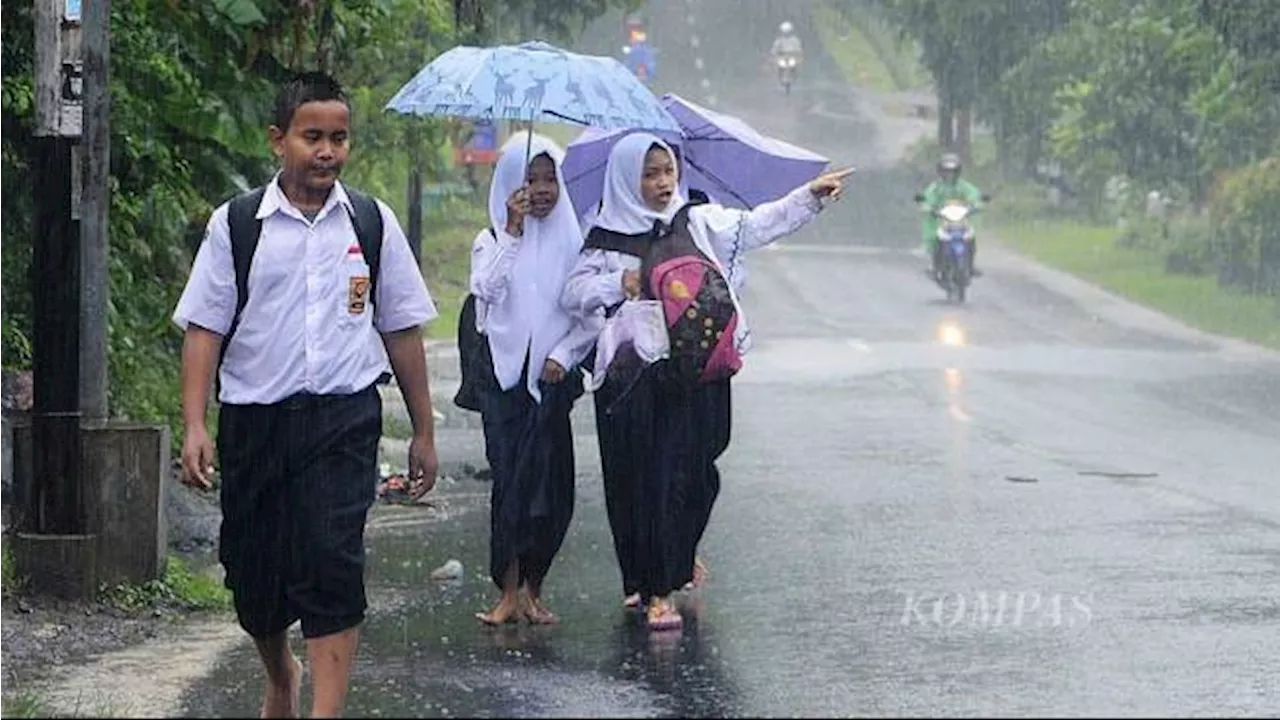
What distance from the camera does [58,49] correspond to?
1013cm

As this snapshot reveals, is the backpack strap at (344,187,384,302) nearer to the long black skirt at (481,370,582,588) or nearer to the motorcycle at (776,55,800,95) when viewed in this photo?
the long black skirt at (481,370,582,588)

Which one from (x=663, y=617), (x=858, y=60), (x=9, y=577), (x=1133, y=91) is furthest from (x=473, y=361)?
(x=858, y=60)

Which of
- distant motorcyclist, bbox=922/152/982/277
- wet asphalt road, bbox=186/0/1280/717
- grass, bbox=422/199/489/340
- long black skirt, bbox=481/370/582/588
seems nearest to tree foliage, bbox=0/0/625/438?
wet asphalt road, bbox=186/0/1280/717

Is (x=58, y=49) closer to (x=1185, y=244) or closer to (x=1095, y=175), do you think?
(x=1185, y=244)

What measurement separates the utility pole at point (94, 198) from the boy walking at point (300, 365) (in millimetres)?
3150

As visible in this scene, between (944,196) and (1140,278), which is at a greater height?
(944,196)

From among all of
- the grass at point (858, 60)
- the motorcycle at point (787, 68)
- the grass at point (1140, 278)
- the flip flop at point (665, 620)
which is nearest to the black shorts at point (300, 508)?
the flip flop at point (665, 620)

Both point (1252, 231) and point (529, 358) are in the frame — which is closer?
point (529, 358)

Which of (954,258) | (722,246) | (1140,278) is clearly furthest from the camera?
(1140,278)

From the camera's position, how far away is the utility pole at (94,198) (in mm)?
10250

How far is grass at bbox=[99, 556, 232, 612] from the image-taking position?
33.7 feet

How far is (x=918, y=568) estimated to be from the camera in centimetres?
1173

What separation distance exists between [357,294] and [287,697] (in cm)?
108

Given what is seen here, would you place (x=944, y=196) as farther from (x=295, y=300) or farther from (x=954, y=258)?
(x=295, y=300)
